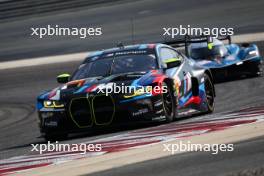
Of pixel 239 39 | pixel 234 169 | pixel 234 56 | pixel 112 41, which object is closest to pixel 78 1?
pixel 112 41

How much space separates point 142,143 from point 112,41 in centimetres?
2058

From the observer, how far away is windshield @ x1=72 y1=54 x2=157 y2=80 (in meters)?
12.2

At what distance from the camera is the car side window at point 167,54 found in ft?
41.6

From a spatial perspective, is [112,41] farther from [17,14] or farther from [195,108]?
[195,108]

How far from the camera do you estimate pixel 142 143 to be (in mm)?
9117

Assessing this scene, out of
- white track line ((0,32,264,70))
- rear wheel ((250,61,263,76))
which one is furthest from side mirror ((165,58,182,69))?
white track line ((0,32,264,70))

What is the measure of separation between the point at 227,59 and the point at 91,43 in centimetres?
1046

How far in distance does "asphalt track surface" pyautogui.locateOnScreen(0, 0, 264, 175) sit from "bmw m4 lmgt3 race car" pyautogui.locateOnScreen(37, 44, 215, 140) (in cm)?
31

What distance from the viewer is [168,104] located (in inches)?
466

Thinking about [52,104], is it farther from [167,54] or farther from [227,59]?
[227,59]

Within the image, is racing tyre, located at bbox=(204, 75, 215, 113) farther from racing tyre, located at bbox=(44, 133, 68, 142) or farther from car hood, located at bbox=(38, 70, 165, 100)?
racing tyre, located at bbox=(44, 133, 68, 142)

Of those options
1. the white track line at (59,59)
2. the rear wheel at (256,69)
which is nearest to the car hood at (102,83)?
the rear wheel at (256,69)

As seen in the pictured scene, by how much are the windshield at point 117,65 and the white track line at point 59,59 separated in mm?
13673

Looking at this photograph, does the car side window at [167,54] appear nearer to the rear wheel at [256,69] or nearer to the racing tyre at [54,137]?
the racing tyre at [54,137]
